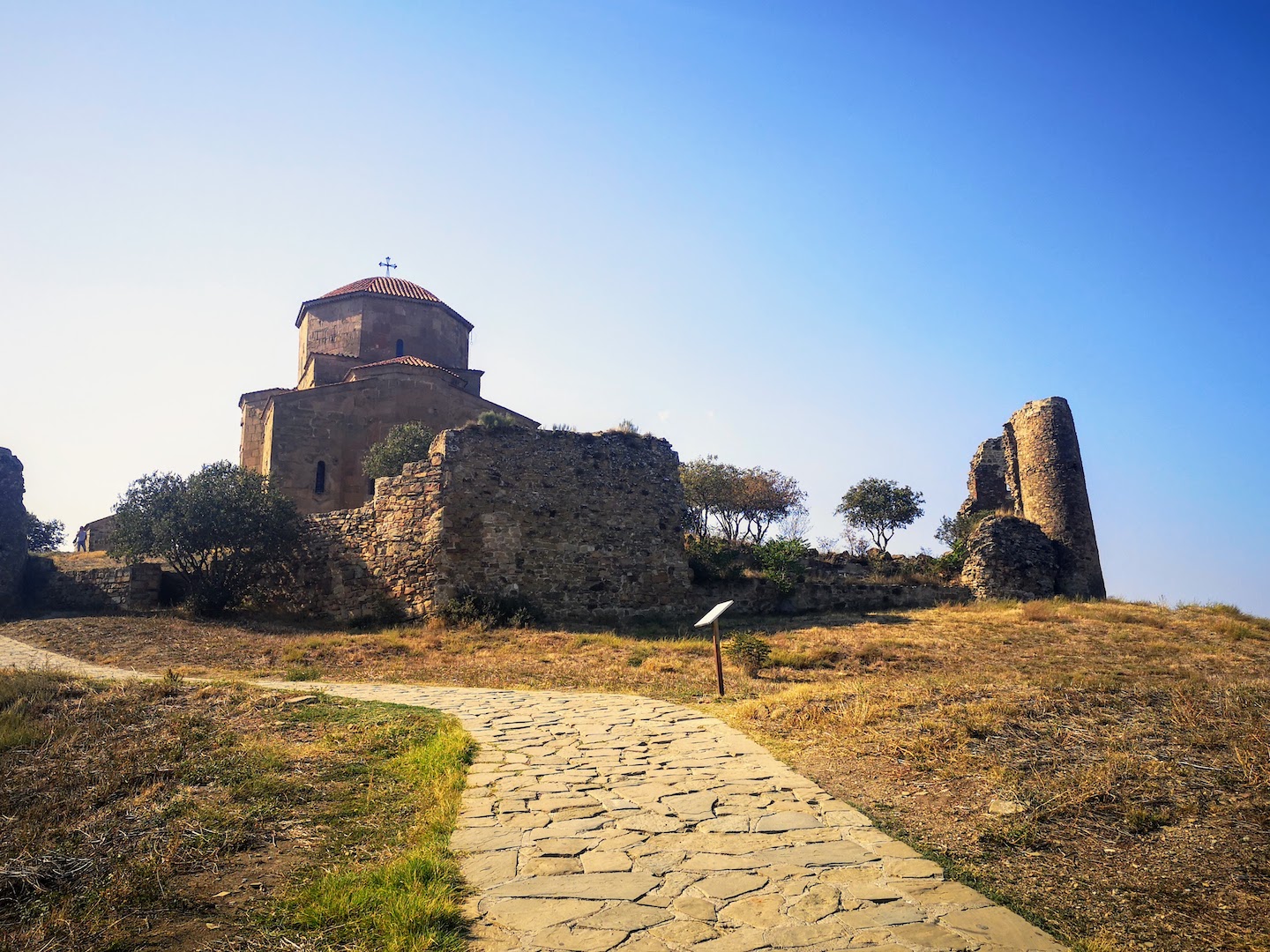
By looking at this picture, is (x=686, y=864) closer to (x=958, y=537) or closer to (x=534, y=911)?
(x=534, y=911)

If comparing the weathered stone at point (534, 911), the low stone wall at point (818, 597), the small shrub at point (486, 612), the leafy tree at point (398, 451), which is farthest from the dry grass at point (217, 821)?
the leafy tree at point (398, 451)

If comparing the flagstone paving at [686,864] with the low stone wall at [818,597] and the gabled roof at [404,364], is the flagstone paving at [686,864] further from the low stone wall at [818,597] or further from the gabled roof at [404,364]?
the gabled roof at [404,364]

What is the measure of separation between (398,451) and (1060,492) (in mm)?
19808

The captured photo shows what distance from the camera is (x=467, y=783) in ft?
19.3

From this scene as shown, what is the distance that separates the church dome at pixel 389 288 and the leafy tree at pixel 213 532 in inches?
506

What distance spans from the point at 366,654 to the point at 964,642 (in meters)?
11.2

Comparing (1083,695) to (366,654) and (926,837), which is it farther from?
(366,654)

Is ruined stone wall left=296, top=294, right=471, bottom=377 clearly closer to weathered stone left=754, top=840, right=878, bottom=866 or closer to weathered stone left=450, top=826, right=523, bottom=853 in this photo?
weathered stone left=450, top=826, right=523, bottom=853

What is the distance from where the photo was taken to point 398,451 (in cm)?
2342

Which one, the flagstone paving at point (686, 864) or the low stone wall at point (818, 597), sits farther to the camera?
the low stone wall at point (818, 597)

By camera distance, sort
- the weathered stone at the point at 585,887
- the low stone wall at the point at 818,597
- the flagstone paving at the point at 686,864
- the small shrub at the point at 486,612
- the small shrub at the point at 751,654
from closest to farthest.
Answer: the flagstone paving at the point at 686,864 < the weathered stone at the point at 585,887 < the small shrub at the point at 751,654 < the small shrub at the point at 486,612 < the low stone wall at the point at 818,597

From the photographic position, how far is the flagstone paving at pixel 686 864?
3535 millimetres

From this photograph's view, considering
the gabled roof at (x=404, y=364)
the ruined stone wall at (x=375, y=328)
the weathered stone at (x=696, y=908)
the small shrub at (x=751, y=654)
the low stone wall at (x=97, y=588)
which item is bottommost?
the weathered stone at (x=696, y=908)

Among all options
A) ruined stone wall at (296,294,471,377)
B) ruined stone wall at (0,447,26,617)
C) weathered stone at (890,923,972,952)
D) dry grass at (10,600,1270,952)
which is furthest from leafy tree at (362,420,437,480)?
weathered stone at (890,923,972,952)
